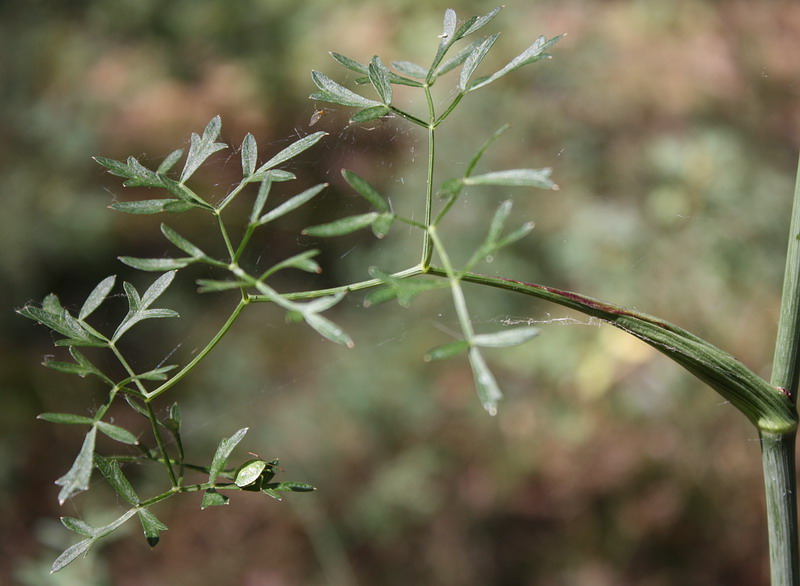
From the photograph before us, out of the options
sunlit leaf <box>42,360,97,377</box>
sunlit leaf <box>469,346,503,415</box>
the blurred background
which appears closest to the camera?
sunlit leaf <box>469,346,503,415</box>

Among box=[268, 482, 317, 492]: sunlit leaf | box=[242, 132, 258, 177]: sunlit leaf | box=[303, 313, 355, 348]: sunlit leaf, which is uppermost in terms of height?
box=[242, 132, 258, 177]: sunlit leaf

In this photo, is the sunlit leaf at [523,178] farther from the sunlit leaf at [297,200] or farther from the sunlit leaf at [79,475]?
the sunlit leaf at [79,475]

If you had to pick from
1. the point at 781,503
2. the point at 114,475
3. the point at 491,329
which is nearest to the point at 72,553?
the point at 114,475

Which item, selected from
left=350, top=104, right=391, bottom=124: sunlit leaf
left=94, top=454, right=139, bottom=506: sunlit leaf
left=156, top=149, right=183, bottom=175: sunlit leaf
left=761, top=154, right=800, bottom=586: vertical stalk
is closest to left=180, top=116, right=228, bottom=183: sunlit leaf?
left=156, top=149, right=183, bottom=175: sunlit leaf

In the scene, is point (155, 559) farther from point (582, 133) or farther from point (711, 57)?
point (711, 57)

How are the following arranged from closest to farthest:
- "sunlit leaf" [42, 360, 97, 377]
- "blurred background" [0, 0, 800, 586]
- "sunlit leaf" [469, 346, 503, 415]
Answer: "sunlit leaf" [469, 346, 503, 415], "sunlit leaf" [42, 360, 97, 377], "blurred background" [0, 0, 800, 586]

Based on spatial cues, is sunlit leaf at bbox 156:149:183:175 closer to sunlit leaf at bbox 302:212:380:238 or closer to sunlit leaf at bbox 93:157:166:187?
sunlit leaf at bbox 93:157:166:187

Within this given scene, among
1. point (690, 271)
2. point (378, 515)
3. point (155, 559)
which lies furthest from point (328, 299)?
point (155, 559)
